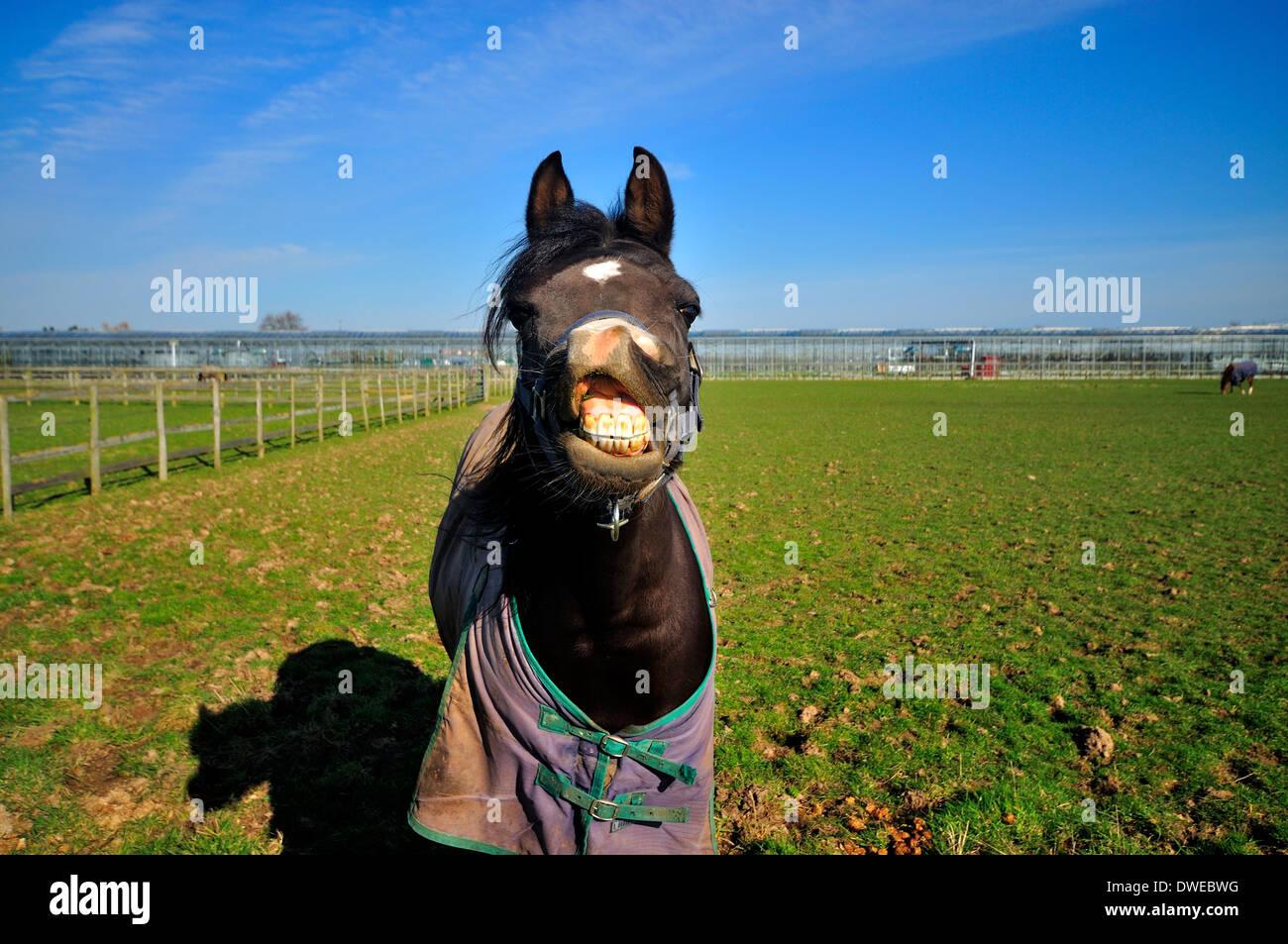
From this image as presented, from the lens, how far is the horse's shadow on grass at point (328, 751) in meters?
3.26

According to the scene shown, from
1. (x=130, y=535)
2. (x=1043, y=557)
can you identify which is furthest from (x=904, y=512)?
(x=130, y=535)

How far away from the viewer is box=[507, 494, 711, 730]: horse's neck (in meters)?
2.02

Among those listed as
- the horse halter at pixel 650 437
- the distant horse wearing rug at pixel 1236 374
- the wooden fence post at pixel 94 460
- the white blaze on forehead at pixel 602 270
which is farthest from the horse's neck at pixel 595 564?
the distant horse wearing rug at pixel 1236 374

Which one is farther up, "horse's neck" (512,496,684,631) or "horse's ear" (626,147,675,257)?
"horse's ear" (626,147,675,257)

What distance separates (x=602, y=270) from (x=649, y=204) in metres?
0.49

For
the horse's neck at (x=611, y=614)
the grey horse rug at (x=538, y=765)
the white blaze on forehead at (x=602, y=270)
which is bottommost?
the grey horse rug at (x=538, y=765)

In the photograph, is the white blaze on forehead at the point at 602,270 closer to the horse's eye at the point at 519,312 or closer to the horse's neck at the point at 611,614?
the horse's eye at the point at 519,312

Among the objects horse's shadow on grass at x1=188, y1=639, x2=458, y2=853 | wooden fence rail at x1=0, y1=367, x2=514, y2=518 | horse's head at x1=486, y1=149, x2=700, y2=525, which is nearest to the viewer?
horse's head at x1=486, y1=149, x2=700, y2=525

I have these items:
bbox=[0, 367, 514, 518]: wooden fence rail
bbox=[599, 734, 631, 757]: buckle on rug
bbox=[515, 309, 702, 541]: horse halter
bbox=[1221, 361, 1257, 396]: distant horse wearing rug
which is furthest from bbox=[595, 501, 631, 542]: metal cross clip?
bbox=[1221, 361, 1257, 396]: distant horse wearing rug

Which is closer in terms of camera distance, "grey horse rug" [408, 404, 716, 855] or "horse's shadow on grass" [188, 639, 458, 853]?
"grey horse rug" [408, 404, 716, 855]

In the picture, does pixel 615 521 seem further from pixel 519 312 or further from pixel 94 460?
pixel 94 460

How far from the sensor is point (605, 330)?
1.57 m

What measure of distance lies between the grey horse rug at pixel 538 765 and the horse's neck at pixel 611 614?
55 millimetres

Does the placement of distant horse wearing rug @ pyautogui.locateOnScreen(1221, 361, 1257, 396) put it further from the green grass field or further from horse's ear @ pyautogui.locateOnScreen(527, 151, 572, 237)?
horse's ear @ pyautogui.locateOnScreen(527, 151, 572, 237)
